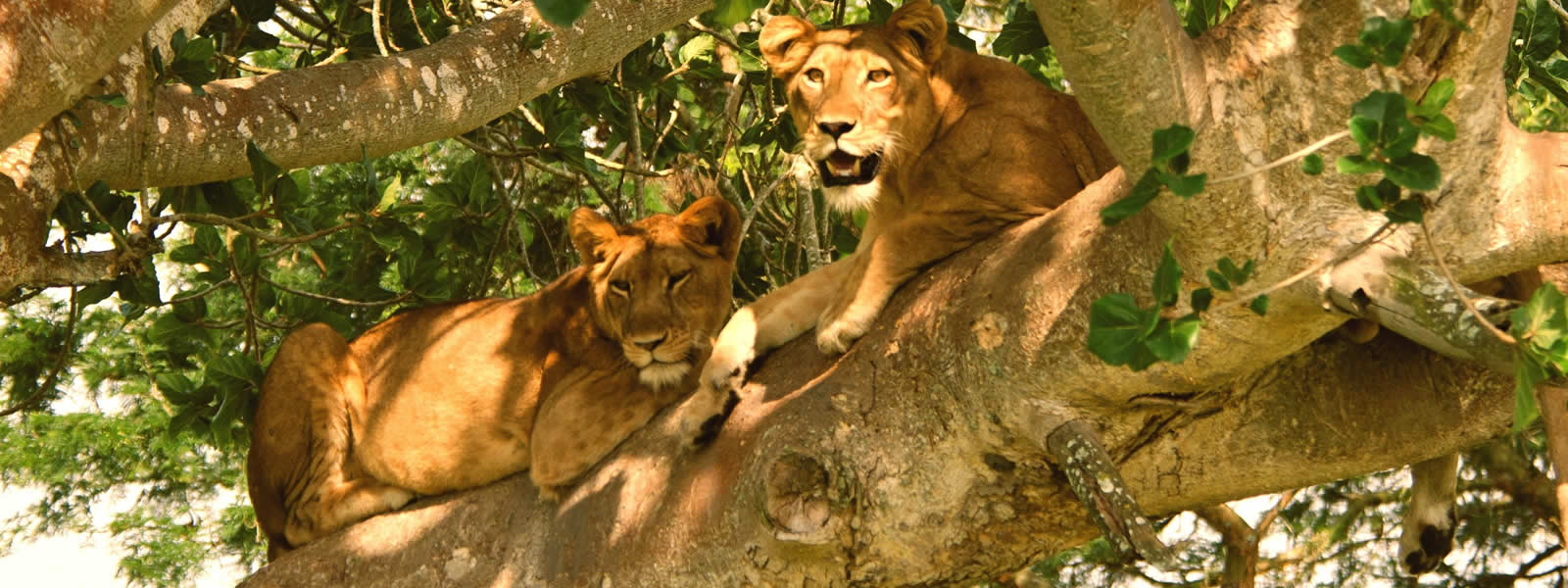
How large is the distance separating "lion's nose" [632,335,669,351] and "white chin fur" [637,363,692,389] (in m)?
0.05

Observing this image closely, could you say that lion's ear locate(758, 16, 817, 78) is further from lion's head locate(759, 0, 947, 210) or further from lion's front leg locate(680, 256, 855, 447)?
lion's front leg locate(680, 256, 855, 447)

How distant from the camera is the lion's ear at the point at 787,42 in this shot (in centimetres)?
488

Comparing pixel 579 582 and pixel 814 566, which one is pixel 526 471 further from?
pixel 814 566

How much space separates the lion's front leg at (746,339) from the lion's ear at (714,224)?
65 cm

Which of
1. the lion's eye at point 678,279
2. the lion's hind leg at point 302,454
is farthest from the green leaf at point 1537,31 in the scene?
the lion's hind leg at point 302,454

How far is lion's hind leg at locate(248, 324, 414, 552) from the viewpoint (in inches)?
217

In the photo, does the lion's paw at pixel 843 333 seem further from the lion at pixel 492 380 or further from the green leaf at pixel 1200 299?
the green leaf at pixel 1200 299

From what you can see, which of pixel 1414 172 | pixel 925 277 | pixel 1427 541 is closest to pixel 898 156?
pixel 925 277

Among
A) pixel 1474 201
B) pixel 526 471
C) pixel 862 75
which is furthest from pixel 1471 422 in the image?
pixel 526 471

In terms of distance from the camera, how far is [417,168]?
8.80m

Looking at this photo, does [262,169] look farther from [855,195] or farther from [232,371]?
[855,195]

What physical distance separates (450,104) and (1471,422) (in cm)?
323

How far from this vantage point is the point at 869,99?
4.62 metres

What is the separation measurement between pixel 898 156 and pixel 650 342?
1.01 m
